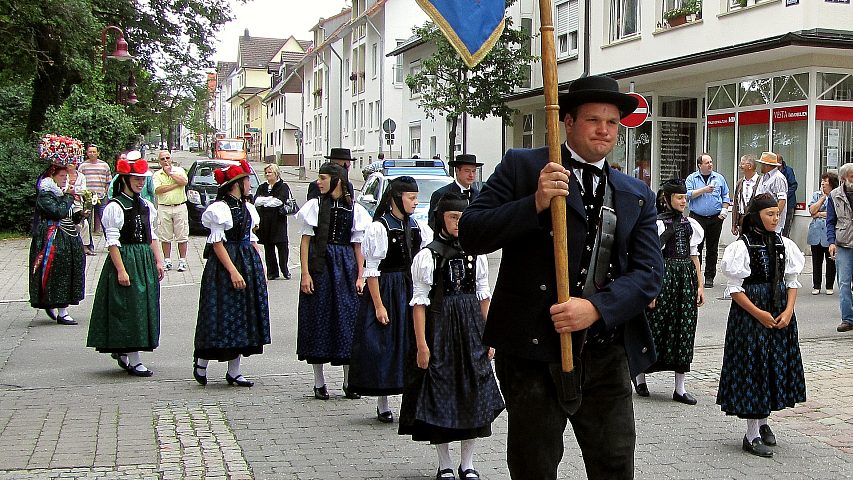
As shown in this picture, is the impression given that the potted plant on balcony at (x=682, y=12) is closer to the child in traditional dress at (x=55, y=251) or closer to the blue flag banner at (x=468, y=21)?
the child in traditional dress at (x=55, y=251)

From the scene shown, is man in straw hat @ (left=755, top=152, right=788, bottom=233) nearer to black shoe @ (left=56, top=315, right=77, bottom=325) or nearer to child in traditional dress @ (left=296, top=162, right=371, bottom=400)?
child in traditional dress @ (left=296, top=162, right=371, bottom=400)

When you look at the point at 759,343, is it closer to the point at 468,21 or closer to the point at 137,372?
the point at 468,21

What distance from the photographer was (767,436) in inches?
249

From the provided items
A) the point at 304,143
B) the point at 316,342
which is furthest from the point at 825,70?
the point at 304,143

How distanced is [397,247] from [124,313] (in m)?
3.09

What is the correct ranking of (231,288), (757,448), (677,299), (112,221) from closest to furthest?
1. (757,448)
2. (677,299)
3. (231,288)
4. (112,221)

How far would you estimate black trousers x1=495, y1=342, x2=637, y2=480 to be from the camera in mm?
3650

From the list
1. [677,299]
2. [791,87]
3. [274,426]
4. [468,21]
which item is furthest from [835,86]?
[468,21]

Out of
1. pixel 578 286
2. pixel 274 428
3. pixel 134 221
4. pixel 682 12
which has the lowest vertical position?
pixel 274 428

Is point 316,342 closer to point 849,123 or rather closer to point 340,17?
point 849,123

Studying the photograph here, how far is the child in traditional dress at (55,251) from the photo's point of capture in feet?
37.8

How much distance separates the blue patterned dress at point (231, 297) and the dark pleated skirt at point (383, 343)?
5.13ft

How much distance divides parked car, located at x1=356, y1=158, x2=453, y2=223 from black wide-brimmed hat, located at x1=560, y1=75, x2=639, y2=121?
13628 mm

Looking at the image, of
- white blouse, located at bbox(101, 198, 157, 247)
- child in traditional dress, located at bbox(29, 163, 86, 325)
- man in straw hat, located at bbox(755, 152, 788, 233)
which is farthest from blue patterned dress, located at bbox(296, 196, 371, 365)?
man in straw hat, located at bbox(755, 152, 788, 233)
